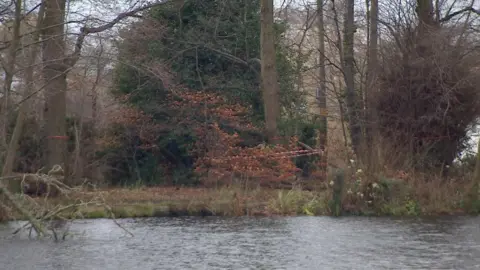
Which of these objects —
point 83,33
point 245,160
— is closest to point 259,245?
point 245,160

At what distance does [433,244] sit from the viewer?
1694cm

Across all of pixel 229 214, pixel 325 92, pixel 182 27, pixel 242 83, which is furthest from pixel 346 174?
pixel 325 92

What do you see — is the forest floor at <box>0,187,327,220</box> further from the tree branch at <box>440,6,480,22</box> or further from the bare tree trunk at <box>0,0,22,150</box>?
the tree branch at <box>440,6,480,22</box>

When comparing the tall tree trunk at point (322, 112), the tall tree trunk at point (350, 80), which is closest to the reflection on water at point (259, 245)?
the tall tree trunk at point (322, 112)

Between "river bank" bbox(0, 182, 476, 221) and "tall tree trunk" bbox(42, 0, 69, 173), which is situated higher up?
"tall tree trunk" bbox(42, 0, 69, 173)

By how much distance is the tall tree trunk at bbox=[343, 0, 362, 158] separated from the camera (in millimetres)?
29875

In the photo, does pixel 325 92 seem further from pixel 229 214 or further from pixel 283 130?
pixel 229 214

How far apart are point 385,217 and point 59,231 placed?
28.3 feet

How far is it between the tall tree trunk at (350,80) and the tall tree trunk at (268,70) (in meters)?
2.76

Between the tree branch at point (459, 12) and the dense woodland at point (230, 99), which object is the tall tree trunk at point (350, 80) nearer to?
the dense woodland at point (230, 99)

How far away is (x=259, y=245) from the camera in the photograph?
1716 cm

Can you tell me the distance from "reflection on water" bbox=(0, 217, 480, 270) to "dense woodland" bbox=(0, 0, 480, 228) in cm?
319

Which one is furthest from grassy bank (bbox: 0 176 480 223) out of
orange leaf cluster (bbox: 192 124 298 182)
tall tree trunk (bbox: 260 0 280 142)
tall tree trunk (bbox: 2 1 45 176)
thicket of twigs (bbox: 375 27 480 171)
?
tall tree trunk (bbox: 260 0 280 142)

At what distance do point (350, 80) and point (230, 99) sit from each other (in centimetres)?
461
